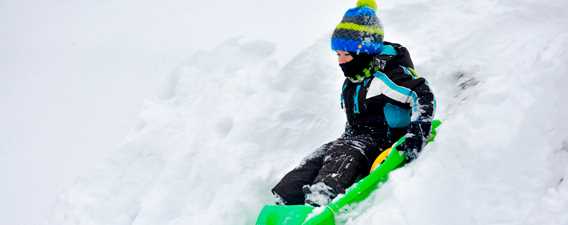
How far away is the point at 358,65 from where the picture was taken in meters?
2.72

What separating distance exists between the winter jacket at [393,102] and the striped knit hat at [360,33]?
0.29 feet

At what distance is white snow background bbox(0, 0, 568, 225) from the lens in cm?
189

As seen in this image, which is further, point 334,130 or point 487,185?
point 334,130

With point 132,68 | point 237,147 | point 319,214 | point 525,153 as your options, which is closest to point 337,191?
point 319,214

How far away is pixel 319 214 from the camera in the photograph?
2145 millimetres

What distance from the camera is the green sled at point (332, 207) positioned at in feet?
7.03

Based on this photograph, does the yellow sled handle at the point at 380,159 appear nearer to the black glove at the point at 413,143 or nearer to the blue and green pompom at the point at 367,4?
the black glove at the point at 413,143

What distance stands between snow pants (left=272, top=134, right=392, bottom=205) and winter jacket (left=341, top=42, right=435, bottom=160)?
98 millimetres

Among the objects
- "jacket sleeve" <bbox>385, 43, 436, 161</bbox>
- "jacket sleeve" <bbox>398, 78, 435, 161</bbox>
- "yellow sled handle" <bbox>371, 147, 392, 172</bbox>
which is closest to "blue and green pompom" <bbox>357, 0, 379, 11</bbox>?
"jacket sleeve" <bbox>385, 43, 436, 161</bbox>

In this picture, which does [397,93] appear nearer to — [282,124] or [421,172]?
[421,172]

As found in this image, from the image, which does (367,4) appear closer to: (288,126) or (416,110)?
(416,110)

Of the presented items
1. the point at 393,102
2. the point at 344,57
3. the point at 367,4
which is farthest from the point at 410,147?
the point at 367,4

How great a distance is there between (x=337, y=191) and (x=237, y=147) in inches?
72.6

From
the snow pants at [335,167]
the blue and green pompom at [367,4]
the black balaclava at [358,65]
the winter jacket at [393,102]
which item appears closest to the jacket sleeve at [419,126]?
the winter jacket at [393,102]
